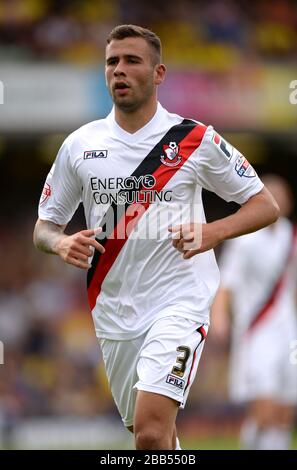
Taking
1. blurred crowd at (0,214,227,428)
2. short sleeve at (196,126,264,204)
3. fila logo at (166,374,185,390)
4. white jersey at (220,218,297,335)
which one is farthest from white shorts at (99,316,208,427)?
blurred crowd at (0,214,227,428)

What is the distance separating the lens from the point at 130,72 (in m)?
6.17

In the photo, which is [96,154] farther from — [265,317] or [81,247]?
[265,317]

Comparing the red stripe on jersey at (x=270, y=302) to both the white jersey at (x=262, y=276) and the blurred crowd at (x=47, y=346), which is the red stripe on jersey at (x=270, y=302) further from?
the blurred crowd at (x=47, y=346)

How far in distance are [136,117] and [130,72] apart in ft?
0.95

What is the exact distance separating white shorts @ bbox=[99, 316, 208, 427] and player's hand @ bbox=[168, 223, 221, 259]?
45 centimetres

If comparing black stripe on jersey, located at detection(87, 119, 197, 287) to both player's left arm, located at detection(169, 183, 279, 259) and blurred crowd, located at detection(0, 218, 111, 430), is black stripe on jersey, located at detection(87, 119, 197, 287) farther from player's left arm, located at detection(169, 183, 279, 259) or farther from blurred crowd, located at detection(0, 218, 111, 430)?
blurred crowd, located at detection(0, 218, 111, 430)

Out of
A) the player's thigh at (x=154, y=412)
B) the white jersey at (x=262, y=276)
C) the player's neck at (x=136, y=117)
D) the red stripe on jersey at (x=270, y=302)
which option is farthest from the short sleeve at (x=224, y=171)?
the red stripe on jersey at (x=270, y=302)

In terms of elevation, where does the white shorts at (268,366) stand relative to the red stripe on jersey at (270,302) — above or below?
below

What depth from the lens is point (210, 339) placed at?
54.7 ft

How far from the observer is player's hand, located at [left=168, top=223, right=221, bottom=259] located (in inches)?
227

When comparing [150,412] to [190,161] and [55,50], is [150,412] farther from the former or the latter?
[55,50]

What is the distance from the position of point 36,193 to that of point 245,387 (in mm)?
10218

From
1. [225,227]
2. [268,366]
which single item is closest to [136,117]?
[225,227]

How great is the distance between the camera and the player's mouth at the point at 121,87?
243 inches
